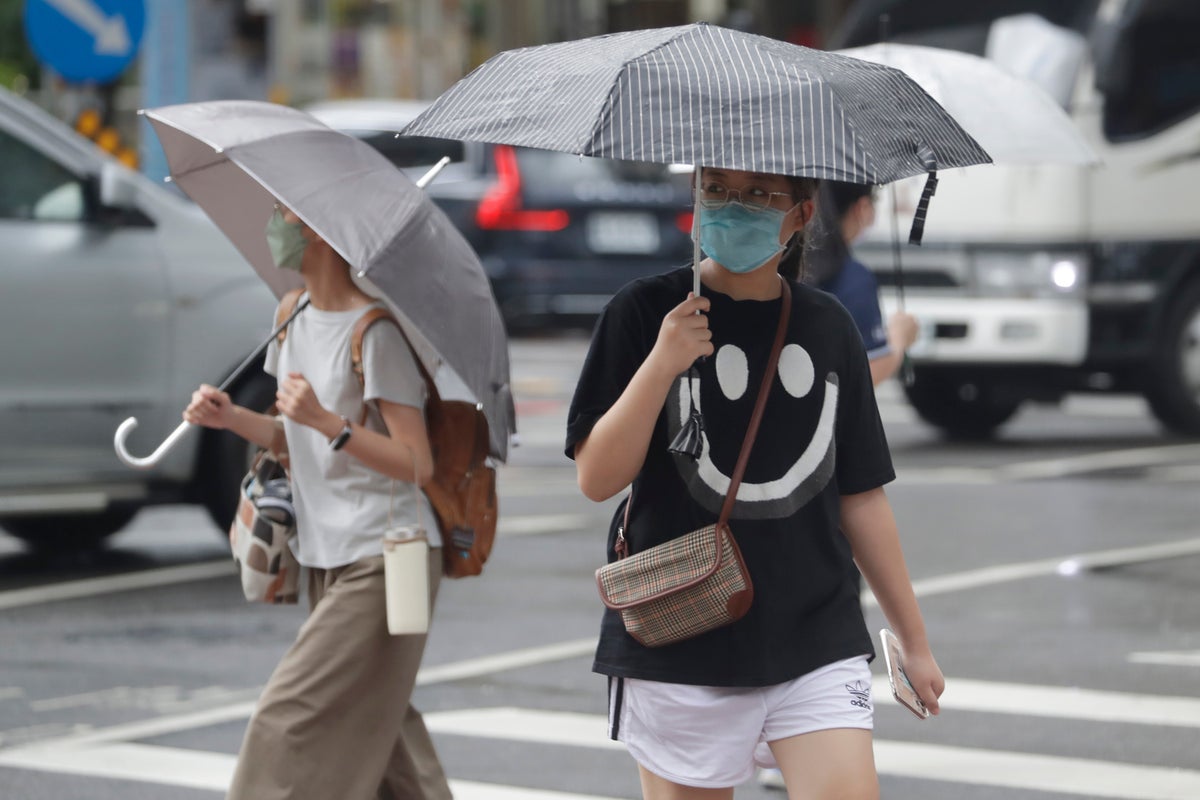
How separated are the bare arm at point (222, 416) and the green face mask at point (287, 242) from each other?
32 centimetres

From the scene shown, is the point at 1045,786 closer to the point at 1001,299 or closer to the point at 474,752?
the point at 474,752

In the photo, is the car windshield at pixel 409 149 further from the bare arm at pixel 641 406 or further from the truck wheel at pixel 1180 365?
the bare arm at pixel 641 406

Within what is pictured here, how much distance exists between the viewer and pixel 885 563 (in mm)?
3885

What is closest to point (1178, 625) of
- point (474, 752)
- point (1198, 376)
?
point (474, 752)

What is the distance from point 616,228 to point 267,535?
1586cm

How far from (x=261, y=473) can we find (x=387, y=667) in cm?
53

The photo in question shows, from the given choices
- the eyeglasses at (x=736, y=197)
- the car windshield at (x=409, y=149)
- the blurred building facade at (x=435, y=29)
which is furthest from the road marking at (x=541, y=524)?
the blurred building facade at (x=435, y=29)

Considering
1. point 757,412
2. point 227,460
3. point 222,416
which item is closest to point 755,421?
point 757,412

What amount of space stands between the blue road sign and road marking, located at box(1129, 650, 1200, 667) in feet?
28.5

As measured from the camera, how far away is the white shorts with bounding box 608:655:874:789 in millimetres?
Answer: 3707

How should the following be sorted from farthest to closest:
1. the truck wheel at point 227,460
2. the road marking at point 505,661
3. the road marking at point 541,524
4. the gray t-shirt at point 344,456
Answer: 1. the road marking at point 541,524
2. the truck wheel at point 227,460
3. the road marking at point 505,661
4. the gray t-shirt at point 344,456

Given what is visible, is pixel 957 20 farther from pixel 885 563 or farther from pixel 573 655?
pixel 885 563

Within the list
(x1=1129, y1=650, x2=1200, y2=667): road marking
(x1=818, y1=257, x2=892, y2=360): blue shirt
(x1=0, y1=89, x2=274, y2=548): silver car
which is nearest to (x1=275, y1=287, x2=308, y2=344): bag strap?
(x1=818, y1=257, x2=892, y2=360): blue shirt

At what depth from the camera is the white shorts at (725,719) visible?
3.71m
